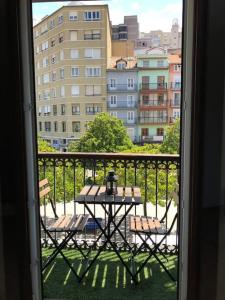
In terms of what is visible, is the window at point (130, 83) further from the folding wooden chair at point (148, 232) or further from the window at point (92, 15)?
the folding wooden chair at point (148, 232)

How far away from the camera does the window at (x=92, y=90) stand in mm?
11948

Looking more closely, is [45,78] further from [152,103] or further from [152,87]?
[152,103]

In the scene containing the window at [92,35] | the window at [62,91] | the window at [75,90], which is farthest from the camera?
the window at [62,91]

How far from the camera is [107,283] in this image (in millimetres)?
2959

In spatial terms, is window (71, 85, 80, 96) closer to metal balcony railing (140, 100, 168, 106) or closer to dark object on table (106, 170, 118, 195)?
metal balcony railing (140, 100, 168, 106)

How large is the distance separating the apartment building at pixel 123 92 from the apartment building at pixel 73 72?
342 mm

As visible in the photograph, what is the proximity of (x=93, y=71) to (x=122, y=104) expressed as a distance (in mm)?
1982

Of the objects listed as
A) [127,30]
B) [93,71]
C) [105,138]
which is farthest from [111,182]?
[93,71]

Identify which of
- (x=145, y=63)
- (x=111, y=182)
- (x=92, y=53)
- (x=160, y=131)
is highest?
(x=92, y=53)

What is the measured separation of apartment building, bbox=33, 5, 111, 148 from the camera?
36.0ft

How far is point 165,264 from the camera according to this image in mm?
3322

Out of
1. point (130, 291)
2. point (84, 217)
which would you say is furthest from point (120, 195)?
point (130, 291)

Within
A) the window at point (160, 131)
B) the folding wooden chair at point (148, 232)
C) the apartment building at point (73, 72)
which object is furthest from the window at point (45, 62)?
the folding wooden chair at point (148, 232)
